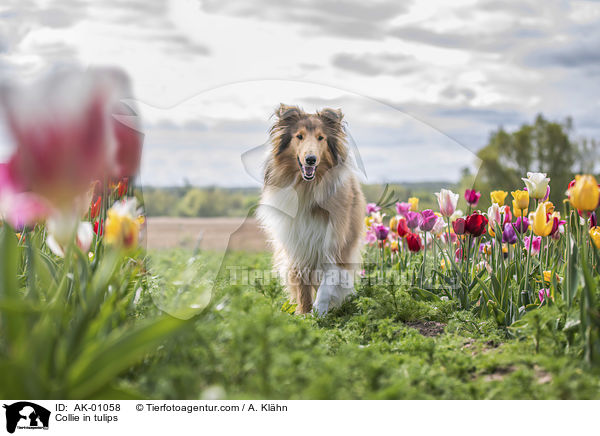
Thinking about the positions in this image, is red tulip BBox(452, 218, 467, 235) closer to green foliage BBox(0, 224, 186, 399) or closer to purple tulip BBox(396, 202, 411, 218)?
purple tulip BBox(396, 202, 411, 218)

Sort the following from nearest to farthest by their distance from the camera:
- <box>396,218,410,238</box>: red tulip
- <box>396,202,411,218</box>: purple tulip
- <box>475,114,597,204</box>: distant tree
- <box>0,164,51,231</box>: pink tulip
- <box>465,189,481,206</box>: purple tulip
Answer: <box>0,164,51,231</box>: pink tulip < <box>465,189,481,206</box>: purple tulip < <box>396,218,410,238</box>: red tulip < <box>396,202,411,218</box>: purple tulip < <box>475,114,597,204</box>: distant tree

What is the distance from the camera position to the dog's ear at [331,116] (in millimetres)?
3141

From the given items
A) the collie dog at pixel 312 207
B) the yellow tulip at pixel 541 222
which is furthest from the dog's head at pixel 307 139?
the yellow tulip at pixel 541 222

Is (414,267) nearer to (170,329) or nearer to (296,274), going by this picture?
(296,274)

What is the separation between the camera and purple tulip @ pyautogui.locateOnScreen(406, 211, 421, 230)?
12.7 ft

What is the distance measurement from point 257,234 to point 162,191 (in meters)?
1.47

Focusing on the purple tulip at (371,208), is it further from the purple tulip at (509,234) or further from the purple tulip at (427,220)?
the purple tulip at (509,234)

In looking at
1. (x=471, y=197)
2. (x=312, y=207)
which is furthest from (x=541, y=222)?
Answer: (x=312, y=207)

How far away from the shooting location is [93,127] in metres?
1.18
